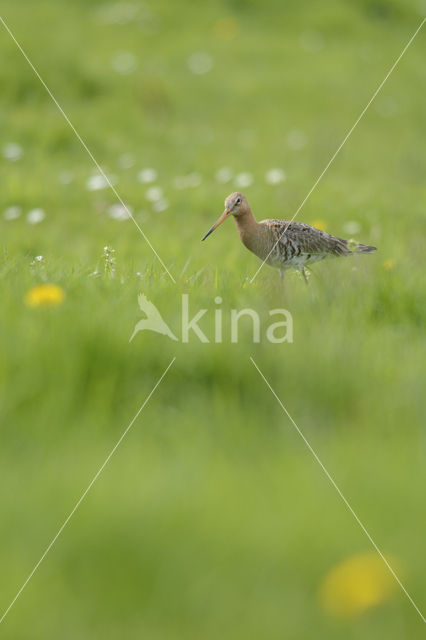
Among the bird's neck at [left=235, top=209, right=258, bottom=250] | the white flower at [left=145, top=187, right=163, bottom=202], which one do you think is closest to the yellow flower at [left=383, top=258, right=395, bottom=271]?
the bird's neck at [left=235, top=209, right=258, bottom=250]

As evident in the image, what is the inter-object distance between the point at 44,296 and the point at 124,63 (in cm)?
1568

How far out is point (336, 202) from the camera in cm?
898

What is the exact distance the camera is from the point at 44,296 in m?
3.45

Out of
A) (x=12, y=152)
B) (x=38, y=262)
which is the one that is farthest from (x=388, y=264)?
(x=12, y=152)

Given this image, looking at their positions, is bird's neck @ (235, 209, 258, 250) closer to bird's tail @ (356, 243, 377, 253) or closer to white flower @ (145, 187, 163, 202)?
bird's tail @ (356, 243, 377, 253)

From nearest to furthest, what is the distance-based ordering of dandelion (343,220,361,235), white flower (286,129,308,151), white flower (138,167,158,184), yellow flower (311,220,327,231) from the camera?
yellow flower (311,220,327,231) → dandelion (343,220,361,235) → white flower (138,167,158,184) → white flower (286,129,308,151)

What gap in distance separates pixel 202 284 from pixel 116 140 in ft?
27.5

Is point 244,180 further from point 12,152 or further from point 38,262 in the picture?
→ point 38,262

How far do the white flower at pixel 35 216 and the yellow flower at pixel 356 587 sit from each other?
676 cm

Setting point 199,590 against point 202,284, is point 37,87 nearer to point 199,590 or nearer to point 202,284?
point 202,284

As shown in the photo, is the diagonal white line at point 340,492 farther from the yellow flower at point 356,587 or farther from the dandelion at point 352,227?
the dandelion at point 352,227

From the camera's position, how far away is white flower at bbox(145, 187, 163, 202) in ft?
29.1

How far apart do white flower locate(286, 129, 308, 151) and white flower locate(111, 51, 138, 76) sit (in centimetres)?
469

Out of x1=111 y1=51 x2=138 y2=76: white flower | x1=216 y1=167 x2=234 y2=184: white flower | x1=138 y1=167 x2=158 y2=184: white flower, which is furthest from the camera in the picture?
x1=111 y1=51 x2=138 y2=76: white flower
